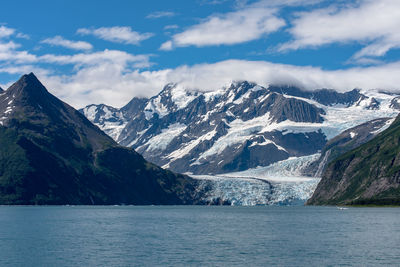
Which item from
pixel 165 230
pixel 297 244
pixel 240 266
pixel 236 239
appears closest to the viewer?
pixel 240 266

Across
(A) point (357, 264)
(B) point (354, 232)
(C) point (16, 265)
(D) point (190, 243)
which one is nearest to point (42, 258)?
(C) point (16, 265)

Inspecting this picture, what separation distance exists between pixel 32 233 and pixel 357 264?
277 feet

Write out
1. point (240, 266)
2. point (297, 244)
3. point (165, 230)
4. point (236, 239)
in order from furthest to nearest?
point (165, 230), point (236, 239), point (297, 244), point (240, 266)

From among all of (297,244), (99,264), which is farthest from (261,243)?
(99,264)

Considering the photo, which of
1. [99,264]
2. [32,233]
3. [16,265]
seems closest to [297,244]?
[99,264]

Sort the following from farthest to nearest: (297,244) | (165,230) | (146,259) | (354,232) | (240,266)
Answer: (165,230)
(354,232)
(297,244)
(146,259)
(240,266)

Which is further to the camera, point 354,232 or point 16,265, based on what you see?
point 354,232

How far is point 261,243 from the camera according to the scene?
120188mm

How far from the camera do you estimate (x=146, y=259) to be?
9819 centimetres

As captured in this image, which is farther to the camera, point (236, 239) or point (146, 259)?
point (236, 239)

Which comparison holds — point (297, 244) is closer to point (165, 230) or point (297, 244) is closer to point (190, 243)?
point (190, 243)

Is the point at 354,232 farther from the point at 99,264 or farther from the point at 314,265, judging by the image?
the point at 99,264

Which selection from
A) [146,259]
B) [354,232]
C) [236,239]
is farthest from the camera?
[354,232]

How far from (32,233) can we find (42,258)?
48.5m
